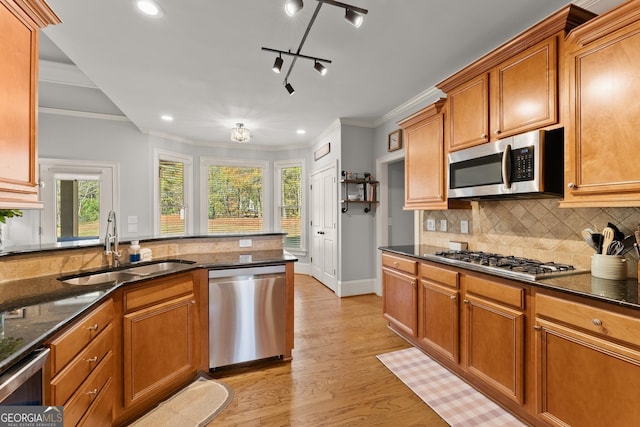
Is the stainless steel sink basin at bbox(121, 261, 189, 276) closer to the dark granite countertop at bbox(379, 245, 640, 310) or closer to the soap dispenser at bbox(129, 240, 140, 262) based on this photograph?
the soap dispenser at bbox(129, 240, 140, 262)

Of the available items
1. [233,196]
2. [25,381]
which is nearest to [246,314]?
[25,381]

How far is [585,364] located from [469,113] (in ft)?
6.17

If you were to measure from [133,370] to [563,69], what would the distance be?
10.8 ft

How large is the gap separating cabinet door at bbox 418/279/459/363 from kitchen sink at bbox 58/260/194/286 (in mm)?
2018

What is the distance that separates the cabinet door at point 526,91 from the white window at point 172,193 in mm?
5041

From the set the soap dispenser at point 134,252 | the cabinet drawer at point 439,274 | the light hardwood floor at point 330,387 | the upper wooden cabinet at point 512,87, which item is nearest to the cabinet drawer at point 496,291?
the cabinet drawer at point 439,274

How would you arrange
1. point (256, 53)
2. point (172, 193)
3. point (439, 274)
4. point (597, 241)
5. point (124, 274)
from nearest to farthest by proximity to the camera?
point (597, 241)
point (124, 274)
point (439, 274)
point (256, 53)
point (172, 193)

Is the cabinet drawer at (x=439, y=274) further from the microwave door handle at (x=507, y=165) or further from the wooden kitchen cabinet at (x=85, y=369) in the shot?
the wooden kitchen cabinet at (x=85, y=369)

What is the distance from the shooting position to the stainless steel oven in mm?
868

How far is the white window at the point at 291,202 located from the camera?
6.07 meters

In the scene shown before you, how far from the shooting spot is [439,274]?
7.77ft

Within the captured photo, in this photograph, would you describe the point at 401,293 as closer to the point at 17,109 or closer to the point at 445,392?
the point at 445,392

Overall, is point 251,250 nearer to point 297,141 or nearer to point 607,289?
point 607,289

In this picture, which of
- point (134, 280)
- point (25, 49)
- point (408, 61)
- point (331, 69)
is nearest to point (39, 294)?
point (134, 280)
